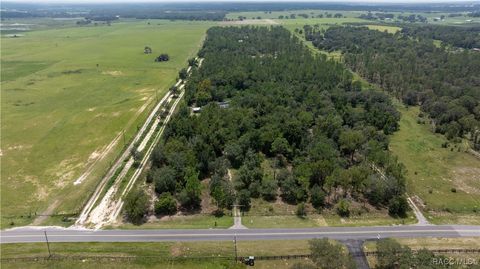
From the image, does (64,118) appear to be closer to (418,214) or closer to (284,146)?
(284,146)

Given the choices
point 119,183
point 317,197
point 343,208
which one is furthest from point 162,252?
point 343,208

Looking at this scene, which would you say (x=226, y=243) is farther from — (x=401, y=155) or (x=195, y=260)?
(x=401, y=155)

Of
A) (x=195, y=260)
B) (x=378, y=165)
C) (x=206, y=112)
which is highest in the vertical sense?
(x=206, y=112)

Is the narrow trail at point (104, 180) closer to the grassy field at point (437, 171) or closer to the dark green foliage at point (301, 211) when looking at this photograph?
the dark green foliage at point (301, 211)

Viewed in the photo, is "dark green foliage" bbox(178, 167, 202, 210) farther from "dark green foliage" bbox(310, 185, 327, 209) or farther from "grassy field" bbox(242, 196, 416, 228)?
"dark green foliage" bbox(310, 185, 327, 209)

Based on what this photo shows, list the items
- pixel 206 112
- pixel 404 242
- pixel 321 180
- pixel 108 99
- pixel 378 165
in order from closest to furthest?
pixel 404 242, pixel 321 180, pixel 378 165, pixel 206 112, pixel 108 99

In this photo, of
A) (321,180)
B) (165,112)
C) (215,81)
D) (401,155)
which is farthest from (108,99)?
(401,155)
